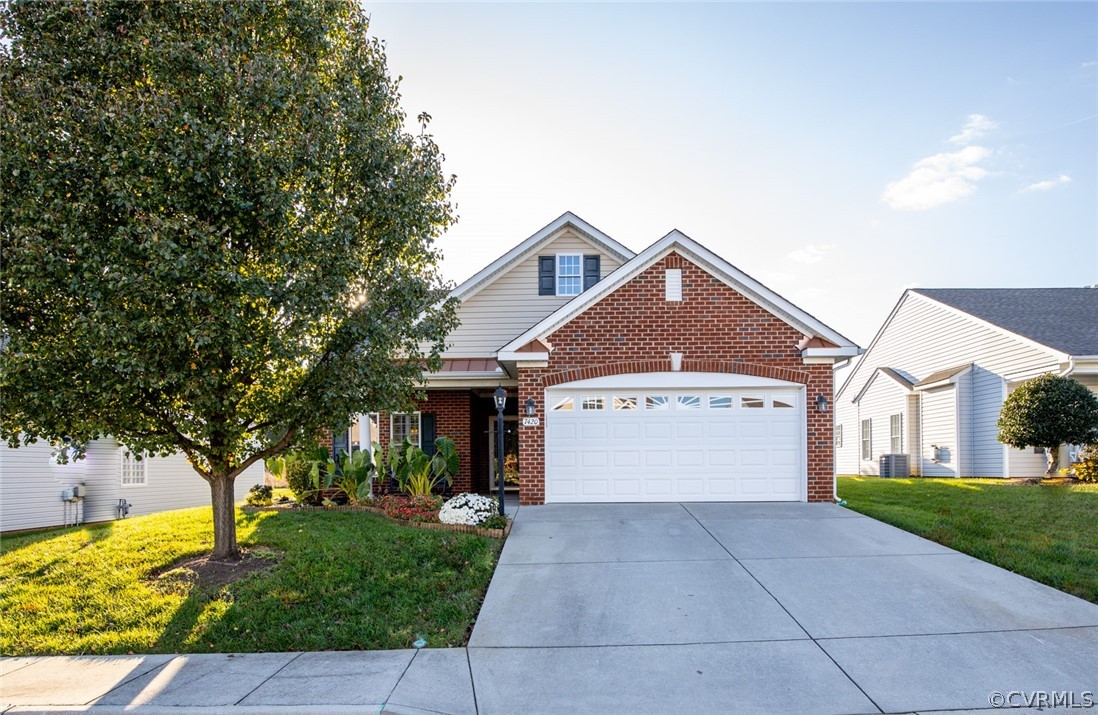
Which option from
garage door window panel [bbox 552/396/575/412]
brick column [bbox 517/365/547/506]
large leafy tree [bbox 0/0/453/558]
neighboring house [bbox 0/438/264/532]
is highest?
large leafy tree [bbox 0/0/453/558]

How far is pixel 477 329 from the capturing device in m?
16.1

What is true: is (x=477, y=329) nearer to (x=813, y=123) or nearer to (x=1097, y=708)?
(x=813, y=123)

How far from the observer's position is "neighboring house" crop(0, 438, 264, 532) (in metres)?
15.1

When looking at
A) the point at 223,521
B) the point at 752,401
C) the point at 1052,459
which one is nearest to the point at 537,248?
the point at 752,401

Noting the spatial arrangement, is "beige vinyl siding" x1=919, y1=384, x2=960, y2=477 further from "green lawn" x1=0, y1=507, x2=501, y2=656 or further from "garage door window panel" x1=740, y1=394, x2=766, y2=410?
"green lawn" x1=0, y1=507, x2=501, y2=656

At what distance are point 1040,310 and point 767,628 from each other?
61.6 ft

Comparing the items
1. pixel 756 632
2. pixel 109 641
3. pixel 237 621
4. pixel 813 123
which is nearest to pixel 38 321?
pixel 109 641

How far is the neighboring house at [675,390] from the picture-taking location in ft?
40.9

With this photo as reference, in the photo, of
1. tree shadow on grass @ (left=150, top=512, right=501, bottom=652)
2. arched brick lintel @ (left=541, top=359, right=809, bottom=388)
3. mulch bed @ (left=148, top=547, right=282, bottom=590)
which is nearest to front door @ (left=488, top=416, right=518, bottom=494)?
arched brick lintel @ (left=541, top=359, right=809, bottom=388)

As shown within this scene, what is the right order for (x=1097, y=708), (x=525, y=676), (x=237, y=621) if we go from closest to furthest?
(x=1097, y=708), (x=525, y=676), (x=237, y=621)

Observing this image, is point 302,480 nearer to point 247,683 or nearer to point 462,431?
point 462,431

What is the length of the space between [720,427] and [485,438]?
20.6 ft

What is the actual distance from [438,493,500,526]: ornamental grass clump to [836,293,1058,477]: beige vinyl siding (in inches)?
580

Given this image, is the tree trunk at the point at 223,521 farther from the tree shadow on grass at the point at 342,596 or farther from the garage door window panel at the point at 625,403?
the garage door window panel at the point at 625,403
